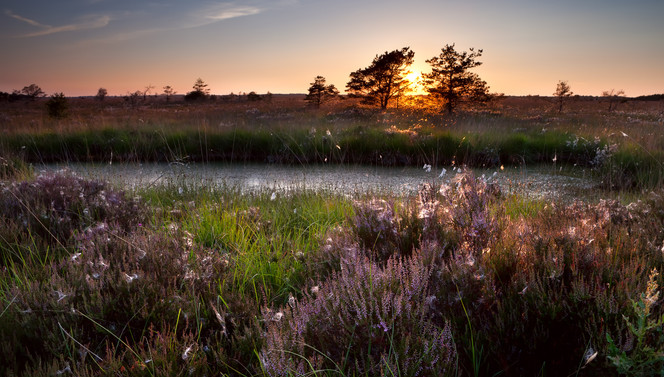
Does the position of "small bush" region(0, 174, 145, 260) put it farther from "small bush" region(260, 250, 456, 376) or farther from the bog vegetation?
"small bush" region(260, 250, 456, 376)

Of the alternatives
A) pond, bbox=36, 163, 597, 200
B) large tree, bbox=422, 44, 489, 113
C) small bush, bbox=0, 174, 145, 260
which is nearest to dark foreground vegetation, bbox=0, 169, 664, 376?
small bush, bbox=0, 174, 145, 260

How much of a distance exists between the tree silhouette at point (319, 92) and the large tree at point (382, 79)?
11.4 meters

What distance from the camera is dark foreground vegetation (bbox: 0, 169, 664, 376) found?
177cm

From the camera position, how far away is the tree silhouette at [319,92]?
44188 mm

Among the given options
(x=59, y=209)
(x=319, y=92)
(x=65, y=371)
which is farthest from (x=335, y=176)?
(x=319, y=92)

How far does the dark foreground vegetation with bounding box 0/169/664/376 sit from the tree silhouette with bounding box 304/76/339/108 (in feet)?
138

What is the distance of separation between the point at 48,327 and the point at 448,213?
2732mm

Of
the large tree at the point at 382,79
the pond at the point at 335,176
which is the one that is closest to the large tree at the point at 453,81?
the large tree at the point at 382,79

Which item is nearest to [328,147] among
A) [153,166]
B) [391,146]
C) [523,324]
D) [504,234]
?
[391,146]

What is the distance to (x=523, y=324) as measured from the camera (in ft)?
6.61

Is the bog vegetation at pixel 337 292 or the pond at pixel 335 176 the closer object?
the bog vegetation at pixel 337 292

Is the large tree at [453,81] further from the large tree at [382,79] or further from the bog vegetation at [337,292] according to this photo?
the bog vegetation at [337,292]

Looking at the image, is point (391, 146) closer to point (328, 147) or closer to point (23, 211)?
point (328, 147)

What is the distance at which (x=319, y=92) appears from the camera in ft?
148
